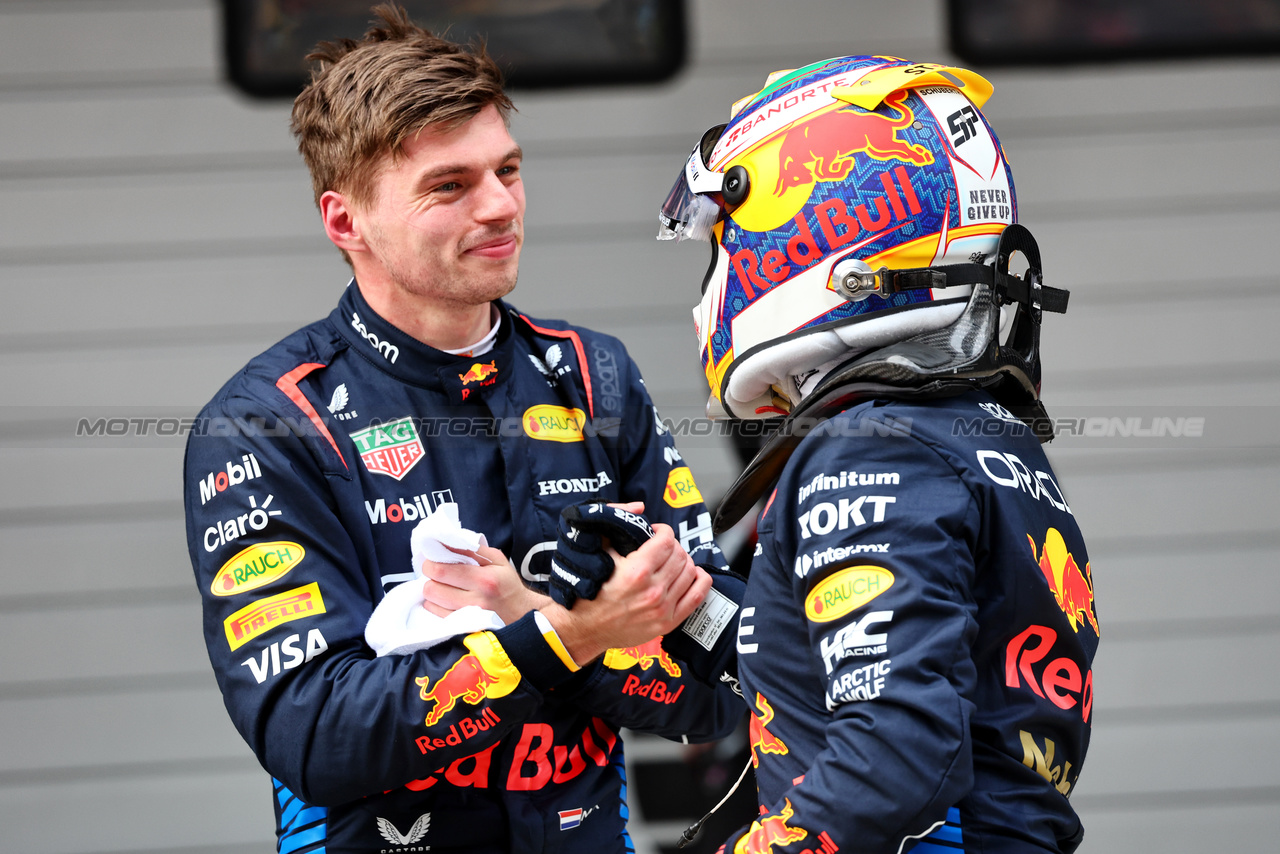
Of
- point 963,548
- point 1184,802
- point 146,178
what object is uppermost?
point 146,178

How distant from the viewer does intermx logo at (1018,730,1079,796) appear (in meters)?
1.34

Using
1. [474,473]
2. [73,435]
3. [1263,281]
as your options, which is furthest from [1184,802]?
[73,435]

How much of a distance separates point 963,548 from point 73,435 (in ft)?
10.3

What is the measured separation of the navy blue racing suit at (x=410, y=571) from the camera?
176 cm

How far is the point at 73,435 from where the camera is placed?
3533mm

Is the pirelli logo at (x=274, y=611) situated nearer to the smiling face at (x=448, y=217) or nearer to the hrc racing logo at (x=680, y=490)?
the smiling face at (x=448, y=217)

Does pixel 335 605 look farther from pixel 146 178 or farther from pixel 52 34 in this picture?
pixel 52 34

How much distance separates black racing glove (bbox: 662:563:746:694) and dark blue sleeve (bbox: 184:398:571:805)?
26cm

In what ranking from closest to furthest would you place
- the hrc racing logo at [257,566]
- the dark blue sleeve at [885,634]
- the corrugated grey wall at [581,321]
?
→ the dark blue sleeve at [885,634] < the hrc racing logo at [257,566] < the corrugated grey wall at [581,321]

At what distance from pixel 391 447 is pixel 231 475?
0.93ft

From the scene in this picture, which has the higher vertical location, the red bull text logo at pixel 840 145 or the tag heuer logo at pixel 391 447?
the red bull text logo at pixel 840 145

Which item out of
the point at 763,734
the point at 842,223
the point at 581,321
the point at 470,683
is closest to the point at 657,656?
the point at 470,683

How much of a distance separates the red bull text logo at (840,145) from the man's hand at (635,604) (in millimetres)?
594

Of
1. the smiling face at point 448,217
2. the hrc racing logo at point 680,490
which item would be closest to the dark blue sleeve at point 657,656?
the hrc racing logo at point 680,490
